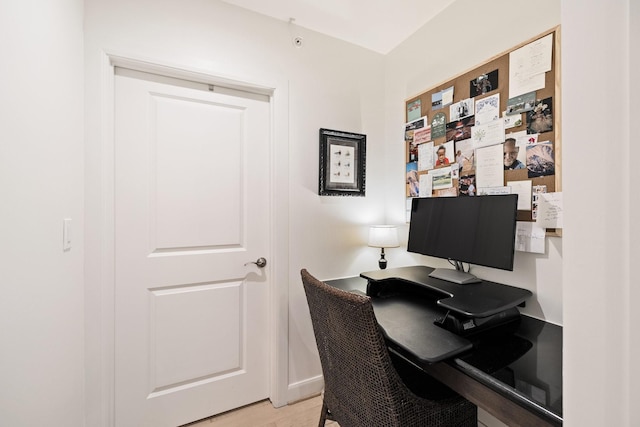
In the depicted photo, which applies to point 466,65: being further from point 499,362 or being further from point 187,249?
point 187,249

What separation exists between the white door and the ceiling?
0.53 meters

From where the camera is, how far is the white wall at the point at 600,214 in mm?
355

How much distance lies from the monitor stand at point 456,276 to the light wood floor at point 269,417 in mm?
1079

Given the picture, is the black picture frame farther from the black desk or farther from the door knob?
the black desk

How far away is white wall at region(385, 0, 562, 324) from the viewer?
50.6 inches

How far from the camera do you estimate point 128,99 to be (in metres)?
1.55

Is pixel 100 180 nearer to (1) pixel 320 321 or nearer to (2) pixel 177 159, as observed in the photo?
(2) pixel 177 159

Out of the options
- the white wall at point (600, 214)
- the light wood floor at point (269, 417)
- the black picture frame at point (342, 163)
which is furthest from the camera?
the black picture frame at point (342, 163)

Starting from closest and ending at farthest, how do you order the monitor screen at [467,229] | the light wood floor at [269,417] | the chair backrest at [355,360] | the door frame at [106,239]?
the chair backrest at [355,360] → the monitor screen at [467,229] → the door frame at [106,239] → the light wood floor at [269,417]

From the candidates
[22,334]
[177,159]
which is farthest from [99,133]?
[22,334]

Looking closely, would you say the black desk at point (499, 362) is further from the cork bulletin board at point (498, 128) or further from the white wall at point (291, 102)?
the white wall at point (291, 102)

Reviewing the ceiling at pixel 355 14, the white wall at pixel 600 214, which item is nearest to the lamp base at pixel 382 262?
the ceiling at pixel 355 14

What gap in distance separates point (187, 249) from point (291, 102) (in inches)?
44.9

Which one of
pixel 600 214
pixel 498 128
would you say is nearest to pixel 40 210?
pixel 600 214
